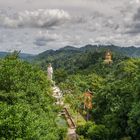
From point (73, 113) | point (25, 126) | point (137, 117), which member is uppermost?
point (25, 126)

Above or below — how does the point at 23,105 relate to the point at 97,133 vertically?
above

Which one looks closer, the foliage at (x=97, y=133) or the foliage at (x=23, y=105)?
the foliage at (x=23, y=105)

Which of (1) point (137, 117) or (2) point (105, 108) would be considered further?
(2) point (105, 108)

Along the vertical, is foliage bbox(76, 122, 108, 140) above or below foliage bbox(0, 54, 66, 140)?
below

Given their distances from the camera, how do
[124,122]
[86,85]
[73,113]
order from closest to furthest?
[124,122]
[73,113]
[86,85]

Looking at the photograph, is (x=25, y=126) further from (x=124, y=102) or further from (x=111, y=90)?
(x=111, y=90)

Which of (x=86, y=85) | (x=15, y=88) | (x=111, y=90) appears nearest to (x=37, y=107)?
(x=15, y=88)

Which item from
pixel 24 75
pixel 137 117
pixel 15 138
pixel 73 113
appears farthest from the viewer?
pixel 73 113

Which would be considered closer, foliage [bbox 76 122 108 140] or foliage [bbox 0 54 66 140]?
foliage [bbox 0 54 66 140]

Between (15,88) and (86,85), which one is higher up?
(15,88)

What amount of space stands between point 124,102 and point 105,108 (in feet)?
43.7

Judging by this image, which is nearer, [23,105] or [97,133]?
[23,105]

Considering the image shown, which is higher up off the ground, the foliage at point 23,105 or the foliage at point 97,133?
the foliage at point 23,105

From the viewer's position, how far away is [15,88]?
137 ft
